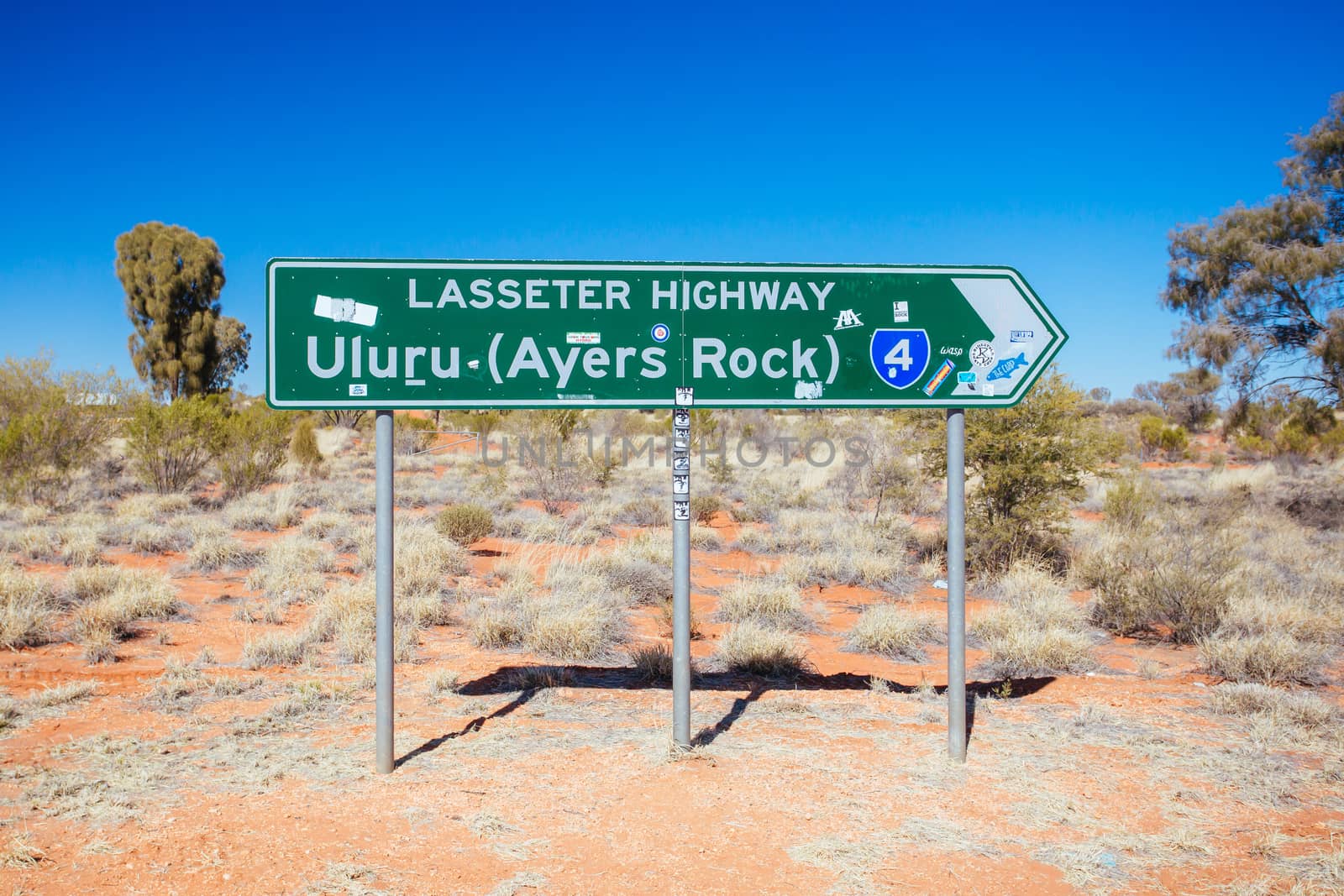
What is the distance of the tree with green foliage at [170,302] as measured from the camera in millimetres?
31969

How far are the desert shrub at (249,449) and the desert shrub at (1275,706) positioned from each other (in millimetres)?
16940

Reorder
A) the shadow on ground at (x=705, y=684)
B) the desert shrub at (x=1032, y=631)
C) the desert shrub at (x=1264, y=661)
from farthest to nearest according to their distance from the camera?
the desert shrub at (x=1032, y=631), the desert shrub at (x=1264, y=661), the shadow on ground at (x=705, y=684)

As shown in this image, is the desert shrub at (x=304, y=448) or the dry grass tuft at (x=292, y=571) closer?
the dry grass tuft at (x=292, y=571)

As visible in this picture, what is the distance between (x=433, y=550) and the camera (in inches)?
422

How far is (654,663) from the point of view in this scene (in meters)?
6.52

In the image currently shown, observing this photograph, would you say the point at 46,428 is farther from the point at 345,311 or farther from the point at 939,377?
the point at 939,377

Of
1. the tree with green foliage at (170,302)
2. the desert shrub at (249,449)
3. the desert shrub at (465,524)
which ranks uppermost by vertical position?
the tree with green foliage at (170,302)

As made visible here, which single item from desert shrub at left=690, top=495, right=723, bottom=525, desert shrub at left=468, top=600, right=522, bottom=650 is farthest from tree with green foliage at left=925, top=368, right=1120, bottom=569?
desert shrub at left=468, top=600, right=522, bottom=650

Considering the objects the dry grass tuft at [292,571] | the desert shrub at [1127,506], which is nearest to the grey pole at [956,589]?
the dry grass tuft at [292,571]

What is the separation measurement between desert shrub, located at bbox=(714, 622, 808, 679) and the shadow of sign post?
234cm

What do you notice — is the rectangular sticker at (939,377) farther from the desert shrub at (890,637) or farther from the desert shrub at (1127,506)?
the desert shrub at (1127,506)

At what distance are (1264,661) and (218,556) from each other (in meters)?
11.2

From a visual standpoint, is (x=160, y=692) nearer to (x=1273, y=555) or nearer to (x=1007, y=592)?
(x=1007, y=592)

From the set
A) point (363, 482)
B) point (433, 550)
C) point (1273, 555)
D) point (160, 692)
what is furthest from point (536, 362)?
point (363, 482)
